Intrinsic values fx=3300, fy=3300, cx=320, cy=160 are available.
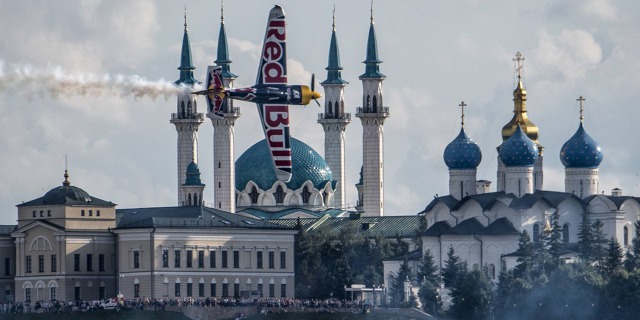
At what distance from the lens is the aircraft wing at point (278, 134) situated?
500ft

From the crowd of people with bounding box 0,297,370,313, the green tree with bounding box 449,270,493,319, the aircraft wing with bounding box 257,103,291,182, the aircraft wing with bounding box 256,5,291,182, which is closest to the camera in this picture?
the aircraft wing with bounding box 256,5,291,182

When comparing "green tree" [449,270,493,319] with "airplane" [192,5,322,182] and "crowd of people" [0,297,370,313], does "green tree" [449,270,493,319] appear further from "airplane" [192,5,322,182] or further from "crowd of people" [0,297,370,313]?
"airplane" [192,5,322,182]

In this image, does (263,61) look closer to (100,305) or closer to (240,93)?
(240,93)

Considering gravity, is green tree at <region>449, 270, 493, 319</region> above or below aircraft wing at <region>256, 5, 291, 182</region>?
below

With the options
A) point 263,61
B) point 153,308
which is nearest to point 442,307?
point 153,308

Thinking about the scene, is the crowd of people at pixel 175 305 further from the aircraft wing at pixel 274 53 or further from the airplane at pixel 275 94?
the aircraft wing at pixel 274 53

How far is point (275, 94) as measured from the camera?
151125 millimetres

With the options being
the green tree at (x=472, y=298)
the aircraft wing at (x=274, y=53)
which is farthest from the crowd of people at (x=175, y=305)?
the aircraft wing at (x=274, y=53)

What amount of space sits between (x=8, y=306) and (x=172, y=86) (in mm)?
54484

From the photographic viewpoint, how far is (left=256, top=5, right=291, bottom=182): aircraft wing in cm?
15212

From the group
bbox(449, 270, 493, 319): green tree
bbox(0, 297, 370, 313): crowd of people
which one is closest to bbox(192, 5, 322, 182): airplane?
bbox(449, 270, 493, 319): green tree

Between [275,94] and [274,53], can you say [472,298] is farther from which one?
[275,94]

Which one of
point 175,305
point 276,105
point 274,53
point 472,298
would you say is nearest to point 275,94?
point 276,105

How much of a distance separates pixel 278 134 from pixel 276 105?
1.43 meters
